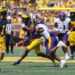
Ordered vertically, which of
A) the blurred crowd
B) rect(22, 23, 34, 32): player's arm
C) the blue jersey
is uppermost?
the blue jersey

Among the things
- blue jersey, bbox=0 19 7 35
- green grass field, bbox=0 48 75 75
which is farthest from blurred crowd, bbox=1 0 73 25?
blue jersey, bbox=0 19 7 35

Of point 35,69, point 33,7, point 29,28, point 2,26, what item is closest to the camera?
point 2,26

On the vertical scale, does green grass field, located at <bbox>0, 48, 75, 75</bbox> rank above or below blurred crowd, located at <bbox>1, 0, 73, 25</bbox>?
above

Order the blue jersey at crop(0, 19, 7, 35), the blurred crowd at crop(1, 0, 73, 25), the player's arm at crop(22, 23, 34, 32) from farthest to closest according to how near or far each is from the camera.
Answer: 1. the blurred crowd at crop(1, 0, 73, 25)
2. the player's arm at crop(22, 23, 34, 32)
3. the blue jersey at crop(0, 19, 7, 35)

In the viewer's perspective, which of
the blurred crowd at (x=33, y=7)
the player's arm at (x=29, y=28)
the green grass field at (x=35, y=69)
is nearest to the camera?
the green grass field at (x=35, y=69)

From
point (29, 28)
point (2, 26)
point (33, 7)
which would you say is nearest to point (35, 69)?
point (29, 28)

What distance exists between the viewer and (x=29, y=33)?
360 inches

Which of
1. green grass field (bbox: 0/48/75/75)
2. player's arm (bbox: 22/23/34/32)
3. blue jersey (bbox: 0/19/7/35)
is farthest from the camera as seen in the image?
player's arm (bbox: 22/23/34/32)

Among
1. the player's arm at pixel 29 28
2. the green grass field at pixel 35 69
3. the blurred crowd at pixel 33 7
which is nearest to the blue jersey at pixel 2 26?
the player's arm at pixel 29 28

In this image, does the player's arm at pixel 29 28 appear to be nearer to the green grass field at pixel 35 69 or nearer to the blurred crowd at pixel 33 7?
the green grass field at pixel 35 69

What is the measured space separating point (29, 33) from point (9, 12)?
1476 centimetres

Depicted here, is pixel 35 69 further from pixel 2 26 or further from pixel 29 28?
pixel 2 26

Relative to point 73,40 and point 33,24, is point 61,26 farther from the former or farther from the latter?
point 33,24

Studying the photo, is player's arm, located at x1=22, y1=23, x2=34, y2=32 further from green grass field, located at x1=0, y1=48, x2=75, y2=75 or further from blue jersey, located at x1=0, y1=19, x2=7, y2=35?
green grass field, located at x1=0, y1=48, x2=75, y2=75
